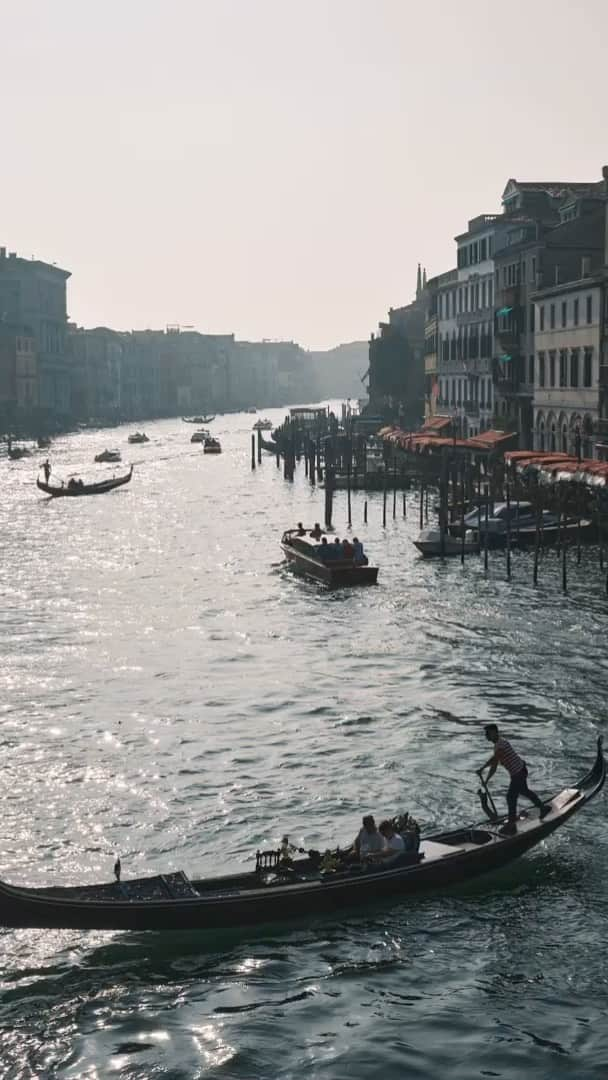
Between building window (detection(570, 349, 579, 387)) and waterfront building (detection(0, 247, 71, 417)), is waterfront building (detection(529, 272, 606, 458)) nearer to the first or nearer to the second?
building window (detection(570, 349, 579, 387))

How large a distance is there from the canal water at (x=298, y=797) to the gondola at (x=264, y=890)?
0.40 metres

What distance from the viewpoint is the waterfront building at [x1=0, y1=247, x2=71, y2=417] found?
17175 centimetres

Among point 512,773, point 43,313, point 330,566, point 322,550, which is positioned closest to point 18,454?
point 43,313

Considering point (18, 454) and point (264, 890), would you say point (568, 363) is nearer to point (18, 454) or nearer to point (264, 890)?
point (264, 890)

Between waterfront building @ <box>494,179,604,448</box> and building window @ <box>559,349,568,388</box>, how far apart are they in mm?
5658

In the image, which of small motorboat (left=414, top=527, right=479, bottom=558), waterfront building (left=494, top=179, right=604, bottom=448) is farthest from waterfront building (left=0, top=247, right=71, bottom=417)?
small motorboat (left=414, top=527, right=479, bottom=558)

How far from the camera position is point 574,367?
67188mm

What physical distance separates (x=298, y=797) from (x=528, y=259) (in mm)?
57426

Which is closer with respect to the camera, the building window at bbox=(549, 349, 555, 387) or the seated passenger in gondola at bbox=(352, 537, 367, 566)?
the seated passenger in gondola at bbox=(352, 537, 367, 566)

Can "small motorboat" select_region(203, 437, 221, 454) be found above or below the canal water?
above

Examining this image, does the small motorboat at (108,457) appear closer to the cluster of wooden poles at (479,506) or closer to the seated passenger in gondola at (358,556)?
the cluster of wooden poles at (479,506)

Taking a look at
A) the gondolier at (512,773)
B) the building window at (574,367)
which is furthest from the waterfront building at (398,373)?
the gondolier at (512,773)

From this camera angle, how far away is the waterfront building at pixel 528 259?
75000mm

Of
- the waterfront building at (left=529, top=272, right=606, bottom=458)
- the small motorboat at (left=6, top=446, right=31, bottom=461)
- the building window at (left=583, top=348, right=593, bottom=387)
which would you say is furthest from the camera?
the small motorboat at (left=6, top=446, right=31, bottom=461)
